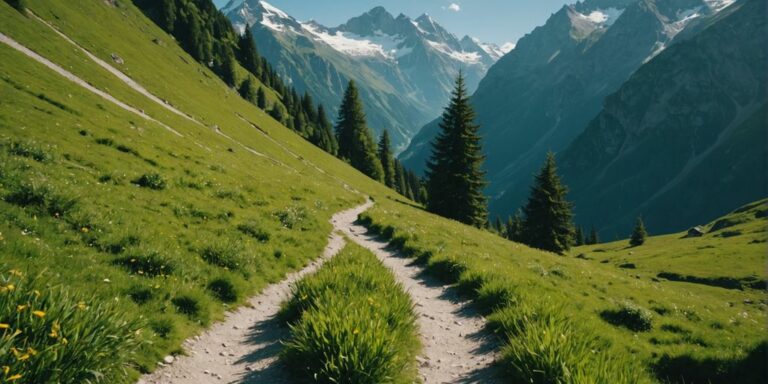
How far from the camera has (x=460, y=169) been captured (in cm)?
4909

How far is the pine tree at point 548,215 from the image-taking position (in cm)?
5384

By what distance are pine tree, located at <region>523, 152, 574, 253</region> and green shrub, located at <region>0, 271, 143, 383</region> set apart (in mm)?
53247

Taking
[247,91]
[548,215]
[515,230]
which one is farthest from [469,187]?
[247,91]

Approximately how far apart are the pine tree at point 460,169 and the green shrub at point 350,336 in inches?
1563

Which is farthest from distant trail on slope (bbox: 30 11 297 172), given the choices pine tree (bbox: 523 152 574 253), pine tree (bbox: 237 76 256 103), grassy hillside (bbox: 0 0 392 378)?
pine tree (bbox: 237 76 256 103)

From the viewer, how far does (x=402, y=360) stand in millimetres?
7758

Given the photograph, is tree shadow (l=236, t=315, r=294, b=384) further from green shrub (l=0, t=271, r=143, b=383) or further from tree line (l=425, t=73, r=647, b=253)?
tree line (l=425, t=73, r=647, b=253)

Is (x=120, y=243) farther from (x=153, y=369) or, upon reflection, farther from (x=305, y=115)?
(x=305, y=115)

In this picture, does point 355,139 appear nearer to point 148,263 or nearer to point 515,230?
point 515,230

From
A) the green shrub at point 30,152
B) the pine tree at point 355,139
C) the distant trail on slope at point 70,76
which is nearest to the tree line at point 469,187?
the distant trail on slope at point 70,76

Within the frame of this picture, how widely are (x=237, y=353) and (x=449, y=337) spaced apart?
5.19 m

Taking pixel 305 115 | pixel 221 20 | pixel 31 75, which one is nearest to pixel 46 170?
pixel 31 75

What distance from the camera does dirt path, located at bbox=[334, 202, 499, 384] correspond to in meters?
8.52

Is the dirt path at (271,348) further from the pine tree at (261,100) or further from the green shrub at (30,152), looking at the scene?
the pine tree at (261,100)
